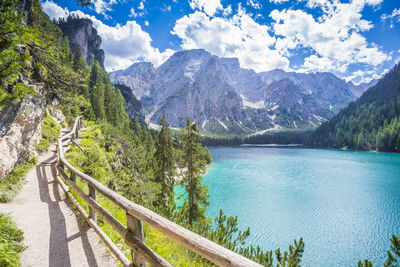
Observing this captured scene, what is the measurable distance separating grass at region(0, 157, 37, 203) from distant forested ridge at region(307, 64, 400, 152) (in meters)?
149

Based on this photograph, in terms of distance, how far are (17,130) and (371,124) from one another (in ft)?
634

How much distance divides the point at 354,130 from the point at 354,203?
5860 inches

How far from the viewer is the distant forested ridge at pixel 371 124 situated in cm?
11150

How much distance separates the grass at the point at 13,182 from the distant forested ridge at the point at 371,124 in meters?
149

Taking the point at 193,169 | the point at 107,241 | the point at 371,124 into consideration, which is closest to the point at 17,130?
the point at 107,241

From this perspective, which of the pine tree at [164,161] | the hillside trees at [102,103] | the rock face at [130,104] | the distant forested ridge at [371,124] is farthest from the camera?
the rock face at [130,104]

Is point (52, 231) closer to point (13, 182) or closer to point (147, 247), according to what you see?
point (147, 247)

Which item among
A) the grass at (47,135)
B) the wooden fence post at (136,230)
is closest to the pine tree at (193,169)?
the grass at (47,135)

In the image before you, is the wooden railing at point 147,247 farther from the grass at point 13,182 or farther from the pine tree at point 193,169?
the pine tree at point 193,169

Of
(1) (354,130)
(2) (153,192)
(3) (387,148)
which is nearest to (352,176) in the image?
(2) (153,192)

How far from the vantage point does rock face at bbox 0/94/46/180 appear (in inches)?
318

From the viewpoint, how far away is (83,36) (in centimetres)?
10394

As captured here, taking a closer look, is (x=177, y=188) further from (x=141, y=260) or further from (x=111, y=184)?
(x=141, y=260)

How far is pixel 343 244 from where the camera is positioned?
2377cm
